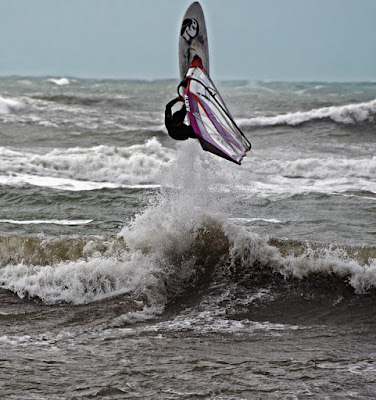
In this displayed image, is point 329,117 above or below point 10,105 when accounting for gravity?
below

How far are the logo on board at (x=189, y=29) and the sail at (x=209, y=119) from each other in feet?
1.35

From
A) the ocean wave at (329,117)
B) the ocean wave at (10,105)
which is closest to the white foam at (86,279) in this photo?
the ocean wave at (329,117)

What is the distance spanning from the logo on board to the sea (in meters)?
1.49

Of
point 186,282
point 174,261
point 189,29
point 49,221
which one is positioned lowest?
Answer: point 186,282

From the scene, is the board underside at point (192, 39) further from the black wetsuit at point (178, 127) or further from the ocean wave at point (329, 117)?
the ocean wave at point (329, 117)

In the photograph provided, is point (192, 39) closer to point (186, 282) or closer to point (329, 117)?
point (186, 282)

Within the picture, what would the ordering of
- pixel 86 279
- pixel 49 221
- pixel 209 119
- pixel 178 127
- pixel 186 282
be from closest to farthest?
1. pixel 86 279
2. pixel 186 282
3. pixel 178 127
4. pixel 209 119
5. pixel 49 221

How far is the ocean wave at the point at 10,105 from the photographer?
22.5 metres

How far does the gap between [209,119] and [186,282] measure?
1.89 meters

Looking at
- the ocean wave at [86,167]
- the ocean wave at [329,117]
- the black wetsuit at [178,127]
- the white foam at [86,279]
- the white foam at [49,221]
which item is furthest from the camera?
the ocean wave at [329,117]

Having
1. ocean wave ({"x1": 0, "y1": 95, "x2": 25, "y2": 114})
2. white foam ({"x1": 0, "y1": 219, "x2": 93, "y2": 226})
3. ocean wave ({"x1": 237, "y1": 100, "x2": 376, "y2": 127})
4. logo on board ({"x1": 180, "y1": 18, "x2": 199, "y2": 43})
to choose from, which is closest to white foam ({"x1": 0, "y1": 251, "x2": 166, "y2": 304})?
white foam ({"x1": 0, "y1": 219, "x2": 93, "y2": 226})

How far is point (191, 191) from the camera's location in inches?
302

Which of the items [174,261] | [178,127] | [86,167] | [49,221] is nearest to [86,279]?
[174,261]

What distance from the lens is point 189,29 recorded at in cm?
837
